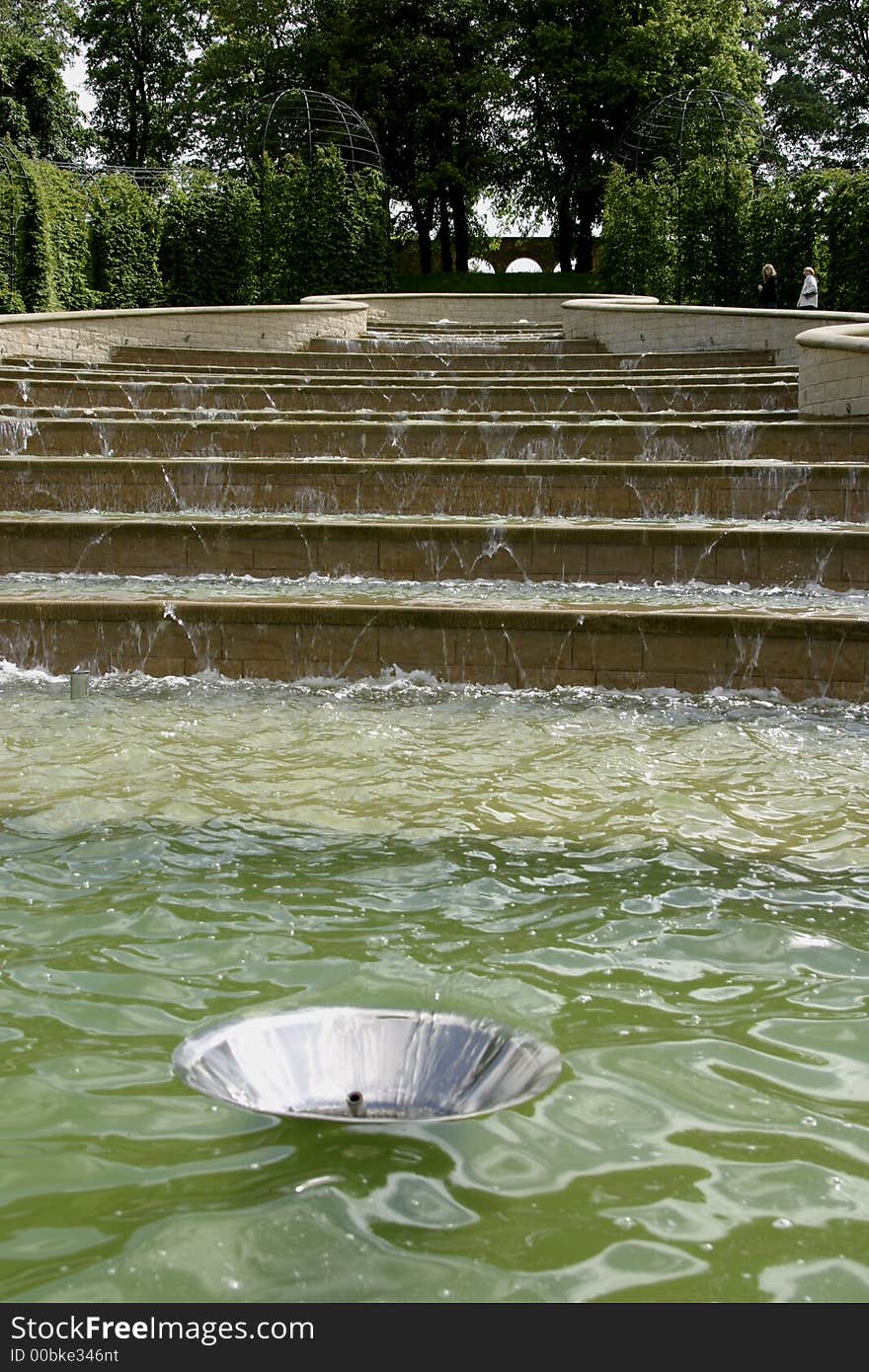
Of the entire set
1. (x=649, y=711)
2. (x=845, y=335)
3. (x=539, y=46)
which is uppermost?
(x=539, y=46)

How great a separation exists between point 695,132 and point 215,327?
53.7 ft

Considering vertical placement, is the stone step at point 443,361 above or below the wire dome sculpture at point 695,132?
below

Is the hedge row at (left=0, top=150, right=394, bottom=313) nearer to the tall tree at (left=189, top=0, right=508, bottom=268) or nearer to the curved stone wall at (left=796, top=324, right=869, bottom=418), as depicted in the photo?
the tall tree at (left=189, top=0, right=508, bottom=268)

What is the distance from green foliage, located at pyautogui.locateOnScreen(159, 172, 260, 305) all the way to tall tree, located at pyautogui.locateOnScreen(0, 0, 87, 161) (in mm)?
12872

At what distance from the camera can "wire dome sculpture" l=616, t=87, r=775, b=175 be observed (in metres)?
31.9

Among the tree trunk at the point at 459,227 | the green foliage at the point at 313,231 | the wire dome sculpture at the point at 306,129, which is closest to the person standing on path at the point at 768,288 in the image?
the green foliage at the point at 313,231

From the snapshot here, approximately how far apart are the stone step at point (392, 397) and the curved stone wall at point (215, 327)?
5593mm

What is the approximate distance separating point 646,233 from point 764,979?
26.5 meters

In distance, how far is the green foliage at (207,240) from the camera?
28359 mm

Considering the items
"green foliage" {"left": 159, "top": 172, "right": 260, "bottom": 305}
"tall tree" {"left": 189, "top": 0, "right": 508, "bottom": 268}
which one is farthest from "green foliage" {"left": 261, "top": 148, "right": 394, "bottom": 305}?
"tall tree" {"left": 189, "top": 0, "right": 508, "bottom": 268}

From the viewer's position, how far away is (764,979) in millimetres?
3834

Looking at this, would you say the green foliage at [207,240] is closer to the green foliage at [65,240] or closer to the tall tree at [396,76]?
the green foliage at [65,240]
